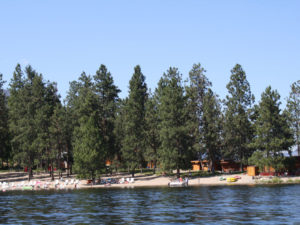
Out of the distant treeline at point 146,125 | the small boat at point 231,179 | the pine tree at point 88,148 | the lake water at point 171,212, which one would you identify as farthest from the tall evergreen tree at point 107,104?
the lake water at point 171,212

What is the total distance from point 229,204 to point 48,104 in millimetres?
61935

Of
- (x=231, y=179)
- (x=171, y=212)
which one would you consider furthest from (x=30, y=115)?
(x=171, y=212)

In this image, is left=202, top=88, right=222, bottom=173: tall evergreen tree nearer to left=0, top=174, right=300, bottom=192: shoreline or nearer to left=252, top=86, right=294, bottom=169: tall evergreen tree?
left=0, top=174, right=300, bottom=192: shoreline

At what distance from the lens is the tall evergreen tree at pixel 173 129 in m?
79.9

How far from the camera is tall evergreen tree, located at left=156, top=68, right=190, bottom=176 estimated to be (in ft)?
262

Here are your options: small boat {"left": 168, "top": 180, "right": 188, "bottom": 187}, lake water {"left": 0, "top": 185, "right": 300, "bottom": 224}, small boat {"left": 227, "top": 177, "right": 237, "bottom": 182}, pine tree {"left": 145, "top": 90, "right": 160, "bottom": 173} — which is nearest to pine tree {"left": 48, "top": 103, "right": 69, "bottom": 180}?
pine tree {"left": 145, "top": 90, "right": 160, "bottom": 173}

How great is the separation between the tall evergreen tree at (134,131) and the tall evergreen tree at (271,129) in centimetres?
2331

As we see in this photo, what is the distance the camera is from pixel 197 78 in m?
91.4

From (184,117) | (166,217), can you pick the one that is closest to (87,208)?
(166,217)

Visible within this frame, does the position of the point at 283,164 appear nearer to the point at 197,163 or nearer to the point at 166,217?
the point at 197,163

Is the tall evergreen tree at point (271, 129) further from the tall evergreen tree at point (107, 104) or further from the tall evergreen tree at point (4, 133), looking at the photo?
the tall evergreen tree at point (4, 133)

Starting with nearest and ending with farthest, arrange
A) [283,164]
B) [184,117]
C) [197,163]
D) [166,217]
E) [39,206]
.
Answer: [166,217]
[39,206]
[283,164]
[184,117]
[197,163]

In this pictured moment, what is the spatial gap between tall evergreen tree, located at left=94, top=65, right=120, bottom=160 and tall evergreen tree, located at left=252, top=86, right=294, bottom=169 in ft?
102

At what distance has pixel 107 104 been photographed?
100 meters
